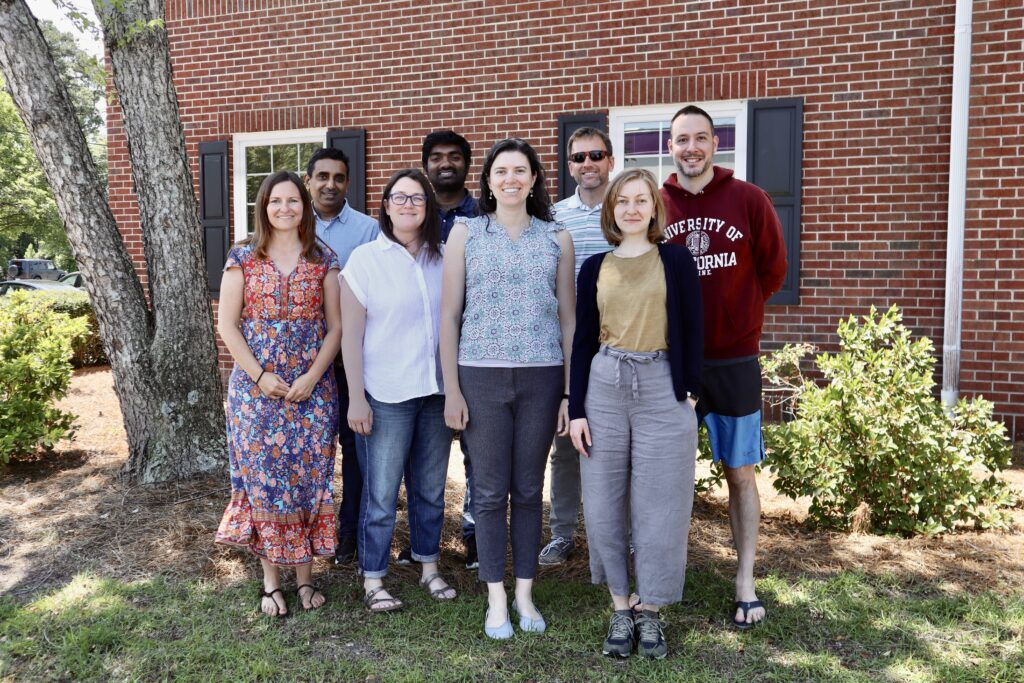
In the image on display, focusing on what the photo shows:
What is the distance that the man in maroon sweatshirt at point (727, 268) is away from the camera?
11.0 ft

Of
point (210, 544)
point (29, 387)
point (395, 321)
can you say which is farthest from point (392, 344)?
point (29, 387)

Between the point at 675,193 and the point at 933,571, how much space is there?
2.19 metres

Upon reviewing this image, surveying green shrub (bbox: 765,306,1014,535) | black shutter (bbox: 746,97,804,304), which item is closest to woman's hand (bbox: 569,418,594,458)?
green shrub (bbox: 765,306,1014,535)

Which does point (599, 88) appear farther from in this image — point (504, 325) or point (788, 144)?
point (504, 325)

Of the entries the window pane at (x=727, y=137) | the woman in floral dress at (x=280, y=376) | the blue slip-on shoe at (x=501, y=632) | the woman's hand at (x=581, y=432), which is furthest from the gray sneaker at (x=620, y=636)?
the window pane at (x=727, y=137)

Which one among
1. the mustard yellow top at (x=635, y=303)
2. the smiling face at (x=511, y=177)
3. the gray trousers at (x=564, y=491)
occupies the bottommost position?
the gray trousers at (x=564, y=491)

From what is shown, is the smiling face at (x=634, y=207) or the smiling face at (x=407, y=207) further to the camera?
the smiling face at (x=407, y=207)

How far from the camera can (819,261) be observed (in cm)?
695

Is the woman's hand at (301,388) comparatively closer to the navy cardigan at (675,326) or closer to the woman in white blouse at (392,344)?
the woman in white blouse at (392,344)

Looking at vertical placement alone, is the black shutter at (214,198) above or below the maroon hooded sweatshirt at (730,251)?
above

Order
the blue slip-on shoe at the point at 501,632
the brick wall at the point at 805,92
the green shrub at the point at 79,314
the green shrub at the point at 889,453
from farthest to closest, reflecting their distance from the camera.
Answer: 1. the green shrub at the point at 79,314
2. the brick wall at the point at 805,92
3. the green shrub at the point at 889,453
4. the blue slip-on shoe at the point at 501,632

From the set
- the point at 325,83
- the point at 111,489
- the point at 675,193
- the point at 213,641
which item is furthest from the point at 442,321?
the point at 325,83

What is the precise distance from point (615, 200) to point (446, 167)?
1.14 meters

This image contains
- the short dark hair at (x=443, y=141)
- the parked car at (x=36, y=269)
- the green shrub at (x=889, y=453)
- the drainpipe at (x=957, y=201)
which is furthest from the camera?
the parked car at (x=36, y=269)
